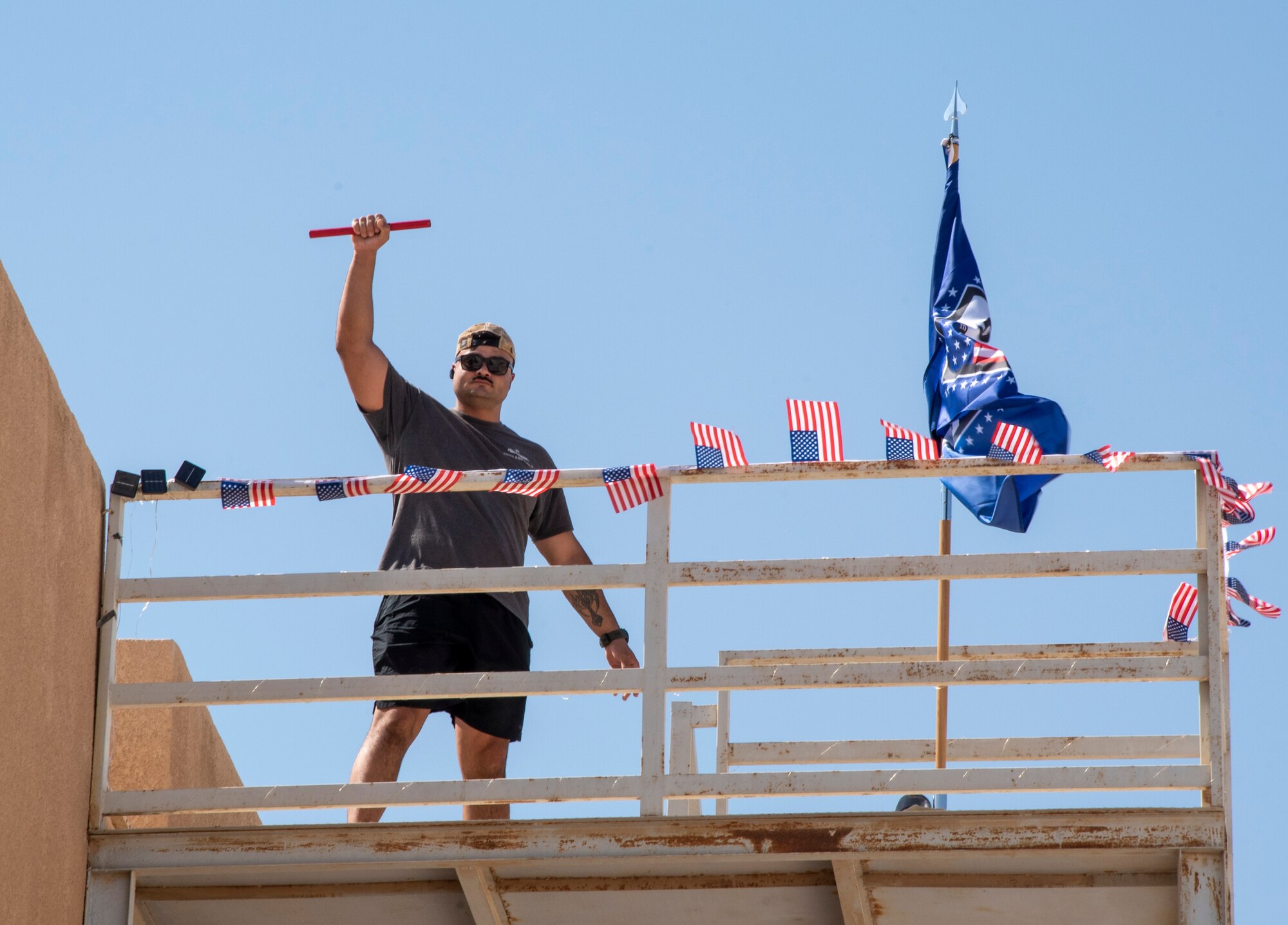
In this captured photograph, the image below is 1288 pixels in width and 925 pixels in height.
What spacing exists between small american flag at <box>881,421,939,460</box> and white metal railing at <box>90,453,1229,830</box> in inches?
2.3

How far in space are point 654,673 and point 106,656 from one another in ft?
6.39

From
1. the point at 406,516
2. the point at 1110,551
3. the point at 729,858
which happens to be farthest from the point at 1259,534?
the point at 406,516

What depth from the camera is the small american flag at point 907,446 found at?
6023mm

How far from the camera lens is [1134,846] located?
5.61m

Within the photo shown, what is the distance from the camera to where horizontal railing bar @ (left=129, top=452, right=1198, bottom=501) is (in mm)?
5957

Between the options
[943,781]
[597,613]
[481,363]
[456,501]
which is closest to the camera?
[943,781]

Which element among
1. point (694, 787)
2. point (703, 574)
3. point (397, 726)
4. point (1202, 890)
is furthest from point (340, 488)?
point (1202, 890)

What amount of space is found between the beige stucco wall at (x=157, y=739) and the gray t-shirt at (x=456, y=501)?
Result: 1.74 m

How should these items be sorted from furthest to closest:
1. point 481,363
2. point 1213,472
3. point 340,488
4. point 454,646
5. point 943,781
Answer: point 481,363, point 454,646, point 340,488, point 1213,472, point 943,781

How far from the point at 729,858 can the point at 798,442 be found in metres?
1.42

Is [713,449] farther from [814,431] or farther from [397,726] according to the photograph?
[397,726]

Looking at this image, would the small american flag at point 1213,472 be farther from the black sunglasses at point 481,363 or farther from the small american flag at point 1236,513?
the black sunglasses at point 481,363

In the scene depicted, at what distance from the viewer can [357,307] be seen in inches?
256

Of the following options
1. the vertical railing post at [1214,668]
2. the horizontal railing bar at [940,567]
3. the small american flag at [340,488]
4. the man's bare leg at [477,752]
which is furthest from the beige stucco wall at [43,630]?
the vertical railing post at [1214,668]
